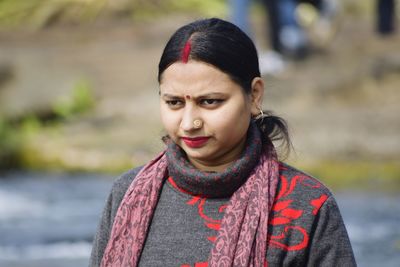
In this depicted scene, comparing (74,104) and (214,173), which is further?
(74,104)

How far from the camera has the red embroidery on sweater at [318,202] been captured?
2833 millimetres

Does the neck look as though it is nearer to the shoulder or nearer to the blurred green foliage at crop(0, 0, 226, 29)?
the shoulder

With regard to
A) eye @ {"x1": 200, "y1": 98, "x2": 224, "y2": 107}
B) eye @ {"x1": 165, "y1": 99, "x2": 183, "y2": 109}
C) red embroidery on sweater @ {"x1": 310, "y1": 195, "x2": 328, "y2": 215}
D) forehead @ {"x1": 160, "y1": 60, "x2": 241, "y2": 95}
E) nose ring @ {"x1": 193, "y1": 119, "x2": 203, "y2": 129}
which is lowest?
red embroidery on sweater @ {"x1": 310, "y1": 195, "x2": 328, "y2": 215}

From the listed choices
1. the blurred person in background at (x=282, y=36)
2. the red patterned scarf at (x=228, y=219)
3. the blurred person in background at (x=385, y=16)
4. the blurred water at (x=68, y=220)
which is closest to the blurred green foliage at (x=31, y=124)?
the blurred water at (x=68, y=220)

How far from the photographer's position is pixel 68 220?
9.19 m

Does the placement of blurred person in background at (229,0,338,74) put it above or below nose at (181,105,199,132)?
above

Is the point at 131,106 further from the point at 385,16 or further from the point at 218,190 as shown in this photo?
the point at 218,190

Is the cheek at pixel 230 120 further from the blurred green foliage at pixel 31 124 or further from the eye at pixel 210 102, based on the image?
the blurred green foliage at pixel 31 124

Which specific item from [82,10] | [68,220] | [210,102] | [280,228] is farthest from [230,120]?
[82,10]

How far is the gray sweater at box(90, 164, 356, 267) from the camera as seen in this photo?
281 centimetres

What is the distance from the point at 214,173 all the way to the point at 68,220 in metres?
6.48

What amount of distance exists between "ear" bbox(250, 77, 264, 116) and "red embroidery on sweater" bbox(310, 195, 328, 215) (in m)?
0.26

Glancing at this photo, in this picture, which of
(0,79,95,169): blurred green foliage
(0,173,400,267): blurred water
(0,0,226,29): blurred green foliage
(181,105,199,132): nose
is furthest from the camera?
(0,0,226,29): blurred green foliage

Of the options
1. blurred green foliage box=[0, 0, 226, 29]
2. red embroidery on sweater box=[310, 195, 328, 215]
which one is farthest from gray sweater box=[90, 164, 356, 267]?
blurred green foliage box=[0, 0, 226, 29]
